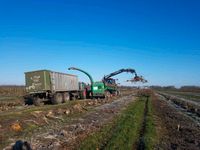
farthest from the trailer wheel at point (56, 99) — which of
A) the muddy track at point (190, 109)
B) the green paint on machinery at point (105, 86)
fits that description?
the muddy track at point (190, 109)

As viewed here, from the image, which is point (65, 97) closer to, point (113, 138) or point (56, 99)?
point (56, 99)

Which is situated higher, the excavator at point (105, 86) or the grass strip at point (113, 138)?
the excavator at point (105, 86)

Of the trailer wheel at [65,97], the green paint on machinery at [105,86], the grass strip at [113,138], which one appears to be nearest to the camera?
the grass strip at [113,138]

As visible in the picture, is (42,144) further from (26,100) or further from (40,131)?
(26,100)

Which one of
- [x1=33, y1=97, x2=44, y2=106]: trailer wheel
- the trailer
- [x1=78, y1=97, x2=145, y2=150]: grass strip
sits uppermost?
the trailer

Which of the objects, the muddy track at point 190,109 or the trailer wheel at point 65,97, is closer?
the muddy track at point 190,109

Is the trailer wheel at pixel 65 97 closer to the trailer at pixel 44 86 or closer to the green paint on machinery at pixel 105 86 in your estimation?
the trailer at pixel 44 86

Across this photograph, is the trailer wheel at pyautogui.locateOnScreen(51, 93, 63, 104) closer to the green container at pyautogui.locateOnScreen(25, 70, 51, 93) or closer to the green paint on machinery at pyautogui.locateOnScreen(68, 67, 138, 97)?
the green container at pyautogui.locateOnScreen(25, 70, 51, 93)

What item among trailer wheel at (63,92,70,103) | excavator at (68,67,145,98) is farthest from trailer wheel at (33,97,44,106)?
excavator at (68,67,145,98)

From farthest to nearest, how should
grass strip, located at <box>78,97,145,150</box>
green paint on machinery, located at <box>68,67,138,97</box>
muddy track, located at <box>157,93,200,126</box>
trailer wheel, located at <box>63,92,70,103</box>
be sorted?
green paint on machinery, located at <box>68,67,138,97</box> → trailer wheel, located at <box>63,92,70,103</box> → muddy track, located at <box>157,93,200,126</box> → grass strip, located at <box>78,97,145,150</box>

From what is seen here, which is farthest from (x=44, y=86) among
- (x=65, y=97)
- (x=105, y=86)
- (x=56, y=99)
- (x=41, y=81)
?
(x=105, y=86)

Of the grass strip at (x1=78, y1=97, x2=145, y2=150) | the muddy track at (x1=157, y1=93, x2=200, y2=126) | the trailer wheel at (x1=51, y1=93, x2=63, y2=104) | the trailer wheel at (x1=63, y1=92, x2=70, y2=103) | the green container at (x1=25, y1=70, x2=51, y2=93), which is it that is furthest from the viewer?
the trailer wheel at (x1=63, y1=92, x2=70, y2=103)

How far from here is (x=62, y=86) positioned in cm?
3091

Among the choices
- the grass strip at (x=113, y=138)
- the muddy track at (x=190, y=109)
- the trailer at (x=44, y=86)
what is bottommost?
the muddy track at (x=190, y=109)
